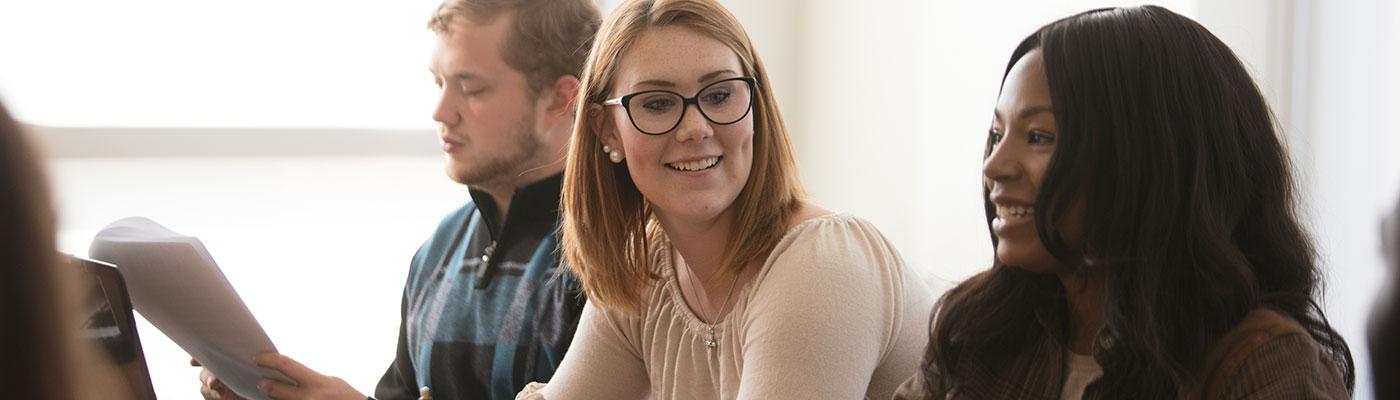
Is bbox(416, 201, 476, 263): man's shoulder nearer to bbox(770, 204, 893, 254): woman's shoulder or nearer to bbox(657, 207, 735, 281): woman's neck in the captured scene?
bbox(657, 207, 735, 281): woman's neck

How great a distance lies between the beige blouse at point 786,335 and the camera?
4.73 ft

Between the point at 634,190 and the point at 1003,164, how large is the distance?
23.0 inches

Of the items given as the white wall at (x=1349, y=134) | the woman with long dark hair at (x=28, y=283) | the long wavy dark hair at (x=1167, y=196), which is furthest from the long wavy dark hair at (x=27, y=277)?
the white wall at (x=1349, y=134)

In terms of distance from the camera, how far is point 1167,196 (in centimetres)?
113

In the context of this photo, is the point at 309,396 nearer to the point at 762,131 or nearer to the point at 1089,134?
the point at 762,131

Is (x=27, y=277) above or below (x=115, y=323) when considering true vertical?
above

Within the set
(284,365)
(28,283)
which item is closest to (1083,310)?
(28,283)

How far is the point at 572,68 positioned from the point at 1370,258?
44.7 inches

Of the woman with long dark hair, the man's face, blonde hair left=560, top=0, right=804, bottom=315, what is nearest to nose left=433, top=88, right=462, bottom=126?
the man's face

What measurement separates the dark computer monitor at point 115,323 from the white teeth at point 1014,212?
823 mm

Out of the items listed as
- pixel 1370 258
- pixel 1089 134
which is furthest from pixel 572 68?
pixel 1370 258

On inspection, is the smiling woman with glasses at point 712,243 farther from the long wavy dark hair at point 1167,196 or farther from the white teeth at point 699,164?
the long wavy dark hair at point 1167,196

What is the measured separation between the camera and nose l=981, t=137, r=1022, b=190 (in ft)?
3.97

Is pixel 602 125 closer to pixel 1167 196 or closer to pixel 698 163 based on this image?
pixel 698 163
